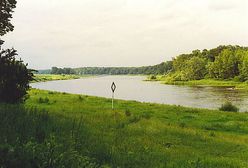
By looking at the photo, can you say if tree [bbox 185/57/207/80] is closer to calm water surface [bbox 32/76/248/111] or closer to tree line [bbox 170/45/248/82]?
tree line [bbox 170/45/248/82]

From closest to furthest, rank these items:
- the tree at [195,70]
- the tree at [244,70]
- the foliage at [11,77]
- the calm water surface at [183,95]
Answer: the foliage at [11,77] < the calm water surface at [183,95] < the tree at [244,70] < the tree at [195,70]

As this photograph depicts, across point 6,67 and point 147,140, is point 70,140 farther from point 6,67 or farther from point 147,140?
point 6,67

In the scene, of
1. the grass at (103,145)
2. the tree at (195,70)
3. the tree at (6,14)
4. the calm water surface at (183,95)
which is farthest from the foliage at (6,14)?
the tree at (195,70)

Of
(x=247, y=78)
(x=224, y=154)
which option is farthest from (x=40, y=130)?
(x=247, y=78)

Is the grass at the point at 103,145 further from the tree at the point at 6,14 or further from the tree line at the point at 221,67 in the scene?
the tree line at the point at 221,67

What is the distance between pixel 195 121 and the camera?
82.1 ft

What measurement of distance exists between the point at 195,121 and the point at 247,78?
98728 millimetres

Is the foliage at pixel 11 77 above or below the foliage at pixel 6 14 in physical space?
below

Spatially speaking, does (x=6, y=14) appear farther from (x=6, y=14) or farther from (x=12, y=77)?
(x=12, y=77)

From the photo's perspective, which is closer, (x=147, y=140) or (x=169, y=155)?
(x=169, y=155)

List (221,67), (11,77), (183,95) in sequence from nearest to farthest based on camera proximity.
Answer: (11,77) → (183,95) → (221,67)

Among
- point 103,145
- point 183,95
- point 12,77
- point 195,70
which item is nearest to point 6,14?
point 12,77

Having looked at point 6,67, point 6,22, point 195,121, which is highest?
point 6,22

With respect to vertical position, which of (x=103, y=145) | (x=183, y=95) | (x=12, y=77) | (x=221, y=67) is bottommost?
(x=183, y=95)
